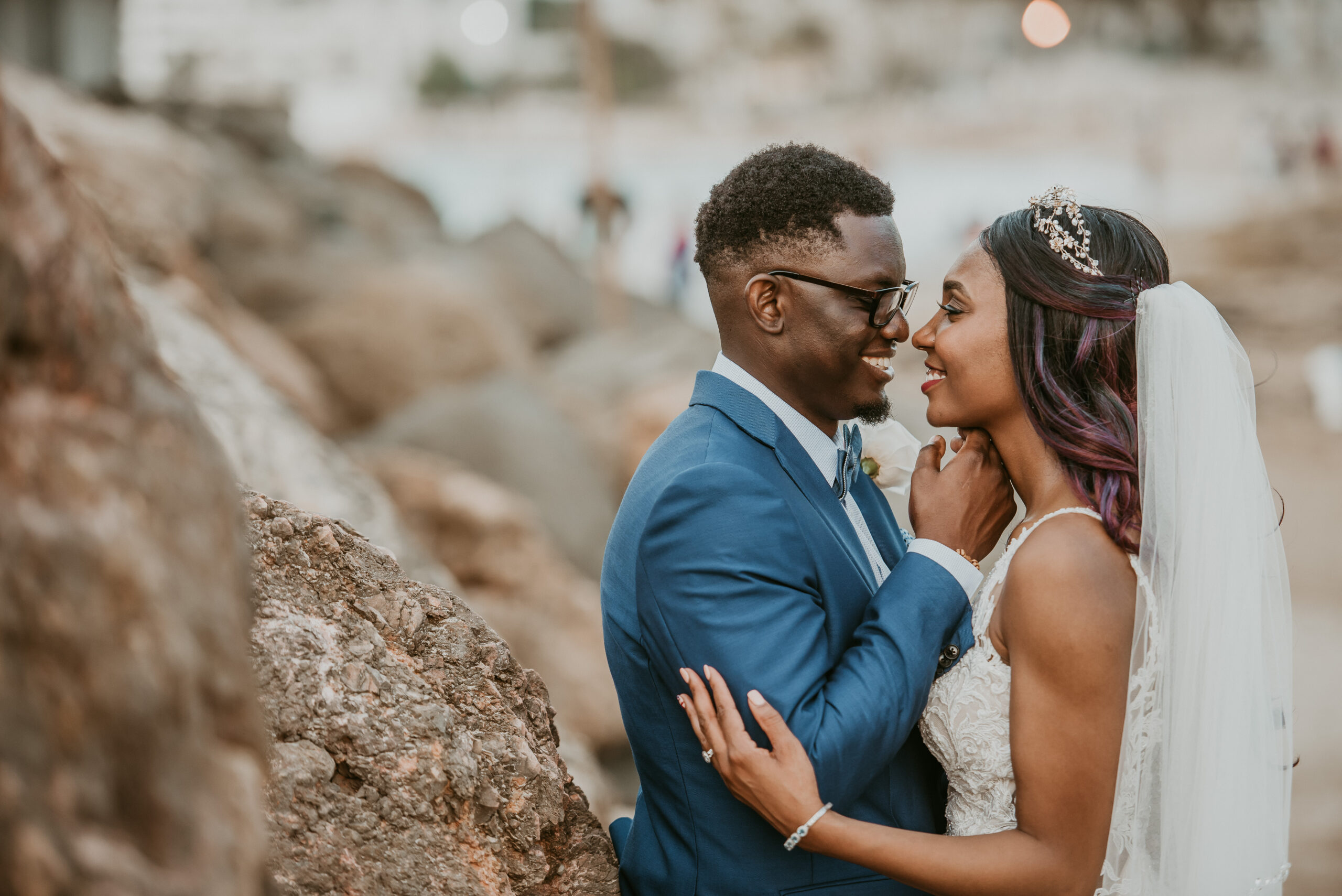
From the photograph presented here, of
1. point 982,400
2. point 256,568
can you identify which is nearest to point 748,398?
point 982,400

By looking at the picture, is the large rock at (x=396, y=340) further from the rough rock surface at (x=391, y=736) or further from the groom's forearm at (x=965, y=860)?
the groom's forearm at (x=965, y=860)

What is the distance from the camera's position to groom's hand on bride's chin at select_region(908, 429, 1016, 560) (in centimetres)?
220

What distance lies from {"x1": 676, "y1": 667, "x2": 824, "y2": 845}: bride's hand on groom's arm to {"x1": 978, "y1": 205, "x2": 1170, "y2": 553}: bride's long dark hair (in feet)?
2.82

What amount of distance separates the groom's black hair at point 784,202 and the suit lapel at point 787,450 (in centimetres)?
28

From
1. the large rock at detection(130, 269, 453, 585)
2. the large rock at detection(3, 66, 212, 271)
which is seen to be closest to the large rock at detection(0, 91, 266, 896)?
the large rock at detection(130, 269, 453, 585)

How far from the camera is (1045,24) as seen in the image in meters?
4.66

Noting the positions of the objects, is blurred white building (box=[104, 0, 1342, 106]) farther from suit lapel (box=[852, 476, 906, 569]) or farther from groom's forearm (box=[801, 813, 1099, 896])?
groom's forearm (box=[801, 813, 1099, 896])

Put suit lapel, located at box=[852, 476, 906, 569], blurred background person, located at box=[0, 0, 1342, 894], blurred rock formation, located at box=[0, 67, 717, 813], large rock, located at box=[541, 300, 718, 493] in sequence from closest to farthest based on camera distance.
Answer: suit lapel, located at box=[852, 476, 906, 569]
blurred rock formation, located at box=[0, 67, 717, 813]
blurred background person, located at box=[0, 0, 1342, 894]
large rock, located at box=[541, 300, 718, 493]

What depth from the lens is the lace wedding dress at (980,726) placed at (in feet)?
7.23

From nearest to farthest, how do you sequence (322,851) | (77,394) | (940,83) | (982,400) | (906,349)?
(77,394) → (322,851) → (982,400) → (906,349) → (940,83)

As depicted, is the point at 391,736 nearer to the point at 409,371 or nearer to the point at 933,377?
the point at 933,377

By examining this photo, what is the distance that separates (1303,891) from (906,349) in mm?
14051

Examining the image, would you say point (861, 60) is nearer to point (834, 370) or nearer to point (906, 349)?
point (906, 349)

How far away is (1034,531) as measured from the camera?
2.22 metres
